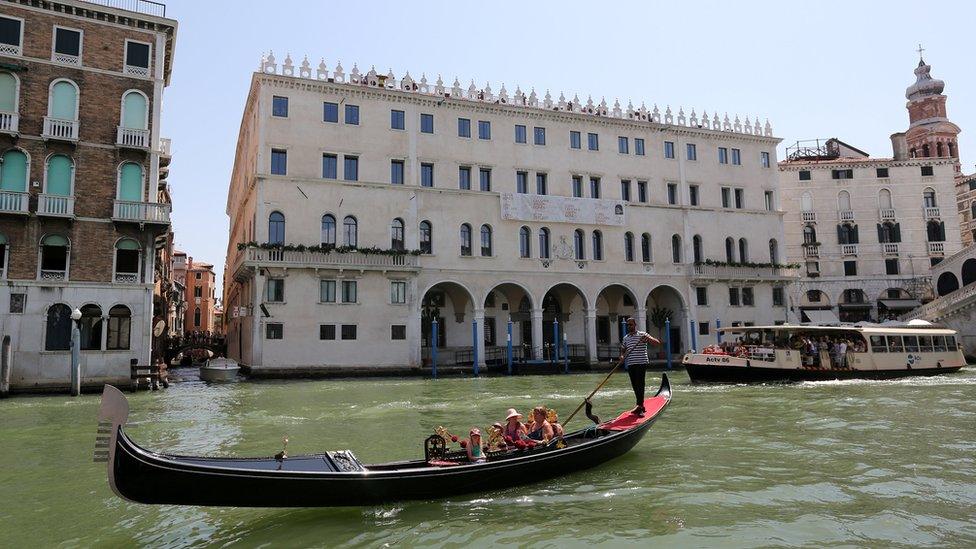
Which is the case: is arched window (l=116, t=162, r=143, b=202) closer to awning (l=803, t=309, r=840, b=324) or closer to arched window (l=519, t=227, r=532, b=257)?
arched window (l=519, t=227, r=532, b=257)

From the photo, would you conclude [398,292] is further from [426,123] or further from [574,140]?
[574,140]

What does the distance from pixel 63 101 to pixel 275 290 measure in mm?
9176

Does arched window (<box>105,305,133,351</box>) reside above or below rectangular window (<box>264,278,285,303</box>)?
below

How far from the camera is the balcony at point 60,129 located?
19.1m

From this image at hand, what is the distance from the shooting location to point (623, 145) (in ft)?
105

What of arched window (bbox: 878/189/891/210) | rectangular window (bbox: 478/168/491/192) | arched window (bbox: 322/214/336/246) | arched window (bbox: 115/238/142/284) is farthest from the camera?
arched window (bbox: 878/189/891/210)

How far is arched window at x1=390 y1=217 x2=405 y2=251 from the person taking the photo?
27156 mm

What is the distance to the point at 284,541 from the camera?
595 centimetres

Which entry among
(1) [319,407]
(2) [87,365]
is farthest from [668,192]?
(2) [87,365]

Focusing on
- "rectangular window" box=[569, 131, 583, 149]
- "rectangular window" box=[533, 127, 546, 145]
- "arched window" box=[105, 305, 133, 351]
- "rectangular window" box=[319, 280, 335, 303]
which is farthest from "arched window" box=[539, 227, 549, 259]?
"arched window" box=[105, 305, 133, 351]

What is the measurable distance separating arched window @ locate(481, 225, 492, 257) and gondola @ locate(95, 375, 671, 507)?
20.4m

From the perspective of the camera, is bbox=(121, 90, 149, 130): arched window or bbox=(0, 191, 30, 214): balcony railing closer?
bbox=(0, 191, 30, 214): balcony railing

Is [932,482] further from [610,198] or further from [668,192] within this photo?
[668,192]

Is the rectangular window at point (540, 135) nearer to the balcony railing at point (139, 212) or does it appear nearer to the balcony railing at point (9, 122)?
the balcony railing at point (139, 212)
